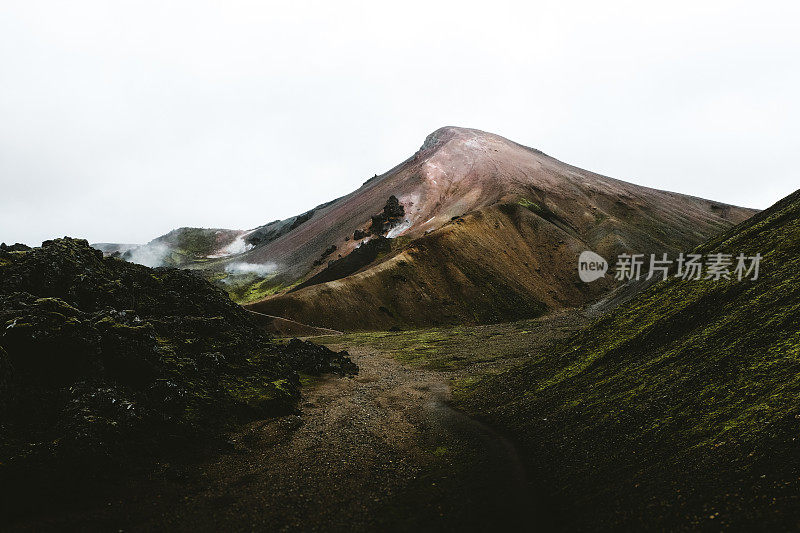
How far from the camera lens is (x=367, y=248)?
354ft

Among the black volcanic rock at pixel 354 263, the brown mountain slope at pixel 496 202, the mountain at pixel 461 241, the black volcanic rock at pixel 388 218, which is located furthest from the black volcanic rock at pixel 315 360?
the black volcanic rock at pixel 388 218

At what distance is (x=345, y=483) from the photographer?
675 inches

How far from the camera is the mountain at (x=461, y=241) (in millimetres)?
84250

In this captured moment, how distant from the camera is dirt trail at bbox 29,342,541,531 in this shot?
46.5 feet

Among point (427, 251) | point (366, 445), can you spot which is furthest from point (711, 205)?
point (366, 445)

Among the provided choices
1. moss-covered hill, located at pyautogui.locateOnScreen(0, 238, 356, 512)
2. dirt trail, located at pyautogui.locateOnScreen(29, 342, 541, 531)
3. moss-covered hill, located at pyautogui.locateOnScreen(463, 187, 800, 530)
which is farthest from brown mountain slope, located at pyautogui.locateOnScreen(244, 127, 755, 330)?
moss-covered hill, located at pyautogui.locateOnScreen(463, 187, 800, 530)

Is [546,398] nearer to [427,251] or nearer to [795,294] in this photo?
[795,294]

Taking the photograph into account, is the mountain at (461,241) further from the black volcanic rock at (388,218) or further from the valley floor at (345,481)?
the valley floor at (345,481)

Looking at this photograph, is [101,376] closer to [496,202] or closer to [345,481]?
[345,481]

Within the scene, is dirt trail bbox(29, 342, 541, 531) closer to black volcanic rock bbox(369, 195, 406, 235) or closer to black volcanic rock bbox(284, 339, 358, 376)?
black volcanic rock bbox(284, 339, 358, 376)

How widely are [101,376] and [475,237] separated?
3565 inches

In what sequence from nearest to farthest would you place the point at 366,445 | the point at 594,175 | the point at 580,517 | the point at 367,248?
the point at 580,517
the point at 366,445
the point at 367,248
the point at 594,175

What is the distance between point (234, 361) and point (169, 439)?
1227 centimetres

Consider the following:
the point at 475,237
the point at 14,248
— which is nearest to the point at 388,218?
the point at 475,237
